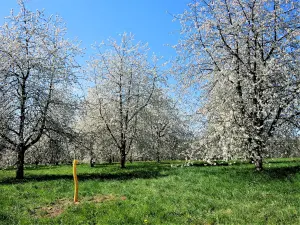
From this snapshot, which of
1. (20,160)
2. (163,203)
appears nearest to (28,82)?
(20,160)

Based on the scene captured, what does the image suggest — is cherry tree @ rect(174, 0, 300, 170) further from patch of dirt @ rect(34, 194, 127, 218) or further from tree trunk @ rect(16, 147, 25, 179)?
tree trunk @ rect(16, 147, 25, 179)

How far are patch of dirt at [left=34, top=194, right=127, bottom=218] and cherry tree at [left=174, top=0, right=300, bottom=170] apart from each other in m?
5.07

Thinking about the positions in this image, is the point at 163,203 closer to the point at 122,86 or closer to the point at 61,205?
the point at 61,205

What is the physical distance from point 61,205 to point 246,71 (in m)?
9.96

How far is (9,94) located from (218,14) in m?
12.0

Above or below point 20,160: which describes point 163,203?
below

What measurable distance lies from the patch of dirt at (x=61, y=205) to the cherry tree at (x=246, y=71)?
507cm

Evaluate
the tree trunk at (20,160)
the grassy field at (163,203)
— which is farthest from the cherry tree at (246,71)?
the tree trunk at (20,160)

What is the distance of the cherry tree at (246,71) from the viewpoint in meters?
12.6

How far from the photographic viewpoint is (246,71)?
1412 centimetres

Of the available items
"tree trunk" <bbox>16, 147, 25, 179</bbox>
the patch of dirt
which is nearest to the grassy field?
the patch of dirt

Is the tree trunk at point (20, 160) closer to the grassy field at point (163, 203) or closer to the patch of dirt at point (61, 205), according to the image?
the grassy field at point (163, 203)

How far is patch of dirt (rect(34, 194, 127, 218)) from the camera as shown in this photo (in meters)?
8.49

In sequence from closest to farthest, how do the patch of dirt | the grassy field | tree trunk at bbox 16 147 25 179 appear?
the grassy field → the patch of dirt → tree trunk at bbox 16 147 25 179
